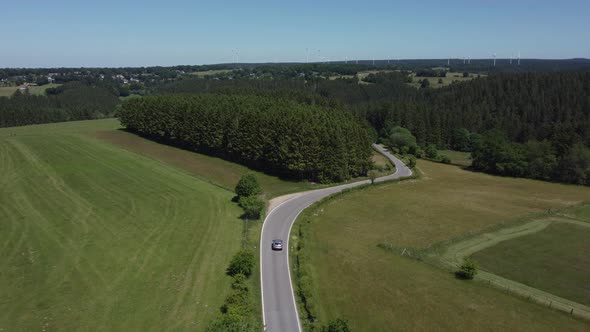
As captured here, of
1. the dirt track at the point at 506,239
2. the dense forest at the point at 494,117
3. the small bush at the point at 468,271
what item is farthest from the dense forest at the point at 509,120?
the small bush at the point at 468,271

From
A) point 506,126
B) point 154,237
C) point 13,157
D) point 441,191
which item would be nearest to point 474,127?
point 506,126

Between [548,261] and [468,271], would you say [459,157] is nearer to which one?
[548,261]

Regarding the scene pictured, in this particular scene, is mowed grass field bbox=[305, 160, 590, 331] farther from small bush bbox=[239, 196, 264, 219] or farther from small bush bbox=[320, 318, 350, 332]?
small bush bbox=[239, 196, 264, 219]

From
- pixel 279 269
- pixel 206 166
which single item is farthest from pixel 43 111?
pixel 279 269

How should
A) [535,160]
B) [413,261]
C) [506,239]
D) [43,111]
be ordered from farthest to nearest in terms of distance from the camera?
[43,111], [535,160], [506,239], [413,261]

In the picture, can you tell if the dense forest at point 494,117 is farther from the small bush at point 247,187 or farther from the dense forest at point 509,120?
the small bush at point 247,187
